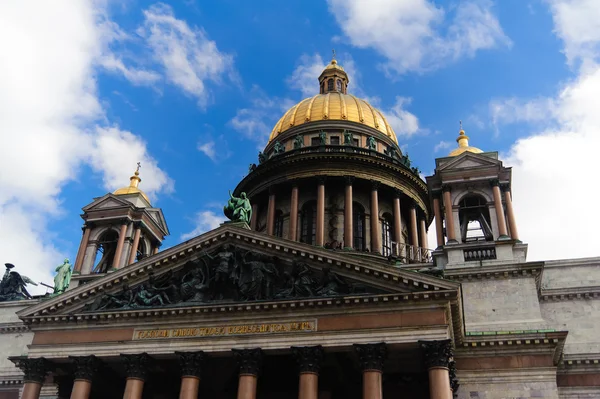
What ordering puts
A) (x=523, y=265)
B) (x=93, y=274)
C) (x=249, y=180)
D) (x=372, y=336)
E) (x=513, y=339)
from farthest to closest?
(x=249, y=180), (x=93, y=274), (x=523, y=265), (x=513, y=339), (x=372, y=336)

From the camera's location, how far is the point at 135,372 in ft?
84.2

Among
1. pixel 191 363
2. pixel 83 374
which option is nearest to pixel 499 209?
pixel 191 363

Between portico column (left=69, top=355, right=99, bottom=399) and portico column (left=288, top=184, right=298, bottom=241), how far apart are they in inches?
695

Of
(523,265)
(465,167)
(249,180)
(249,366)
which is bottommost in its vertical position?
(249,366)

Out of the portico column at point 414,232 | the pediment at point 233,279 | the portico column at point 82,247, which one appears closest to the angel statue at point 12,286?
the portico column at point 82,247

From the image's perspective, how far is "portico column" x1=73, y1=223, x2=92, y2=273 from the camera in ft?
121

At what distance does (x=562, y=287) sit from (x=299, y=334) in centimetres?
1469

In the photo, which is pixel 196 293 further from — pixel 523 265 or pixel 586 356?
pixel 586 356

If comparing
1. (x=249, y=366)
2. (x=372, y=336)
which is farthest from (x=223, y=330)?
(x=372, y=336)

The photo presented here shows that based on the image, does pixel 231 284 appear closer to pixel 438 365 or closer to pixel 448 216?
pixel 438 365

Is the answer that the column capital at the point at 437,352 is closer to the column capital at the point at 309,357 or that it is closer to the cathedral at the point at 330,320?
the cathedral at the point at 330,320

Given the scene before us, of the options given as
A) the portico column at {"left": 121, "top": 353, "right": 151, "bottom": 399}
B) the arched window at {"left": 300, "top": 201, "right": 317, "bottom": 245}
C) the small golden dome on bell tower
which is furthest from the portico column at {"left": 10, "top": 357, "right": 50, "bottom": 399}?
the small golden dome on bell tower

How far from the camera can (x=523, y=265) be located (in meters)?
28.2

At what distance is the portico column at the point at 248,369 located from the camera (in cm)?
2397
